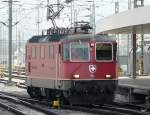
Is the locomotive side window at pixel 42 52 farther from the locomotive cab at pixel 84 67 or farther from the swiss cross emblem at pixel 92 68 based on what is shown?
the swiss cross emblem at pixel 92 68

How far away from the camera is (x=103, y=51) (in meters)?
21.8

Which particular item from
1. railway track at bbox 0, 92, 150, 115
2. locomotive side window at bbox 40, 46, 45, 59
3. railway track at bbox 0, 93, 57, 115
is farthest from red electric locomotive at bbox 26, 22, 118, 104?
railway track at bbox 0, 93, 57, 115

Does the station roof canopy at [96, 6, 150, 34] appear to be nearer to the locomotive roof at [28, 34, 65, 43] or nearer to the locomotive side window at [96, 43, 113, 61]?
the locomotive side window at [96, 43, 113, 61]

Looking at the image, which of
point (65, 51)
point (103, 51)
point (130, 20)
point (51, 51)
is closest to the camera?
point (65, 51)

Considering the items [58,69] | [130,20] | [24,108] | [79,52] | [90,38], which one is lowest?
[24,108]

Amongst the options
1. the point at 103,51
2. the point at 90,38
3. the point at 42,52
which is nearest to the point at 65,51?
the point at 90,38

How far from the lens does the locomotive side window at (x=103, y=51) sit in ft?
71.2

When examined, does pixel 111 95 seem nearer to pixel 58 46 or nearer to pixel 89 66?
pixel 89 66

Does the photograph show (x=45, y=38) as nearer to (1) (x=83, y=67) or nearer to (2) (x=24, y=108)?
(1) (x=83, y=67)

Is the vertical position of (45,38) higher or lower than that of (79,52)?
higher

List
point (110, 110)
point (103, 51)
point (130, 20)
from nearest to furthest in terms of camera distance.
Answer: point (110, 110), point (103, 51), point (130, 20)

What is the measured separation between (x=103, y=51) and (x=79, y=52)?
3.19 ft

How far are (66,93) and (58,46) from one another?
1.88 metres

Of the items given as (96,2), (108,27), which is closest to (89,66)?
(108,27)
